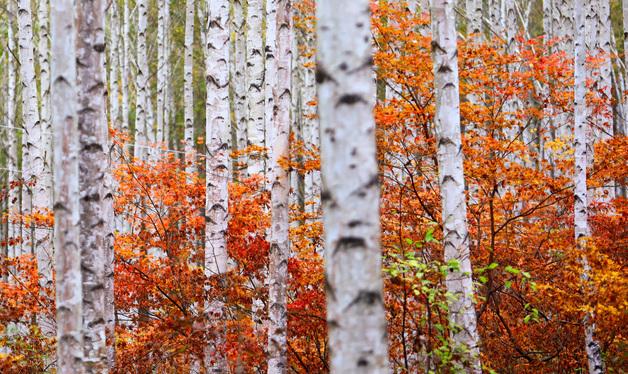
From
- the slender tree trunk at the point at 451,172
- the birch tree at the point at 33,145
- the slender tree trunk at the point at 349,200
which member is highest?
the birch tree at the point at 33,145

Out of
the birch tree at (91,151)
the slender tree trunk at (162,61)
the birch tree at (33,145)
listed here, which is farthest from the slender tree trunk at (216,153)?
the slender tree trunk at (162,61)

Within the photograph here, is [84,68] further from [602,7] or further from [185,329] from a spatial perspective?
[602,7]

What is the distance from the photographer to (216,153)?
8562 mm

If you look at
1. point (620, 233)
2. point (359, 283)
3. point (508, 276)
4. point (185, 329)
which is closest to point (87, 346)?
point (359, 283)

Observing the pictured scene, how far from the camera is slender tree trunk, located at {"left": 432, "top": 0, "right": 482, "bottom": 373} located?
6125 millimetres

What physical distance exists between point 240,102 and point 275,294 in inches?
422

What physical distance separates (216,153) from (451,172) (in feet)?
11.0

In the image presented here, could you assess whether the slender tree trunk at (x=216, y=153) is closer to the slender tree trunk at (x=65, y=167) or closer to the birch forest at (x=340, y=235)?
the birch forest at (x=340, y=235)

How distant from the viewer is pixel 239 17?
57.2 ft

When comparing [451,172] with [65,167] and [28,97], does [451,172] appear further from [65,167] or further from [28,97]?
[28,97]

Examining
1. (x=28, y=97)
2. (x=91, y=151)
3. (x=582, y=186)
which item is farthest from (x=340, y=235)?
(x=28, y=97)

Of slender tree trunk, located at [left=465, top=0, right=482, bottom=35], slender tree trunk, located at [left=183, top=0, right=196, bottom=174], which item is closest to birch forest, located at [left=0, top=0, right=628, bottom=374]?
slender tree trunk, located at [left=465, top=0, right=482, bottom=35]

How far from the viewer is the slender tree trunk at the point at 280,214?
747 cm

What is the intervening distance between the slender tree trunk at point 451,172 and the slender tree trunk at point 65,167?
323 centimetres
